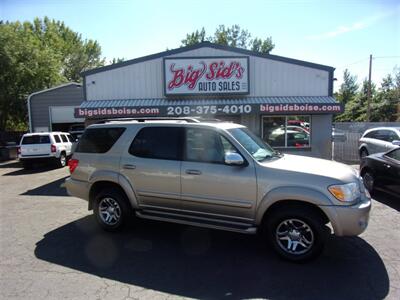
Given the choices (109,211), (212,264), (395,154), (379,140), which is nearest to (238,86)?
(379,140)

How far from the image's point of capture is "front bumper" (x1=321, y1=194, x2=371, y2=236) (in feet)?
13.2

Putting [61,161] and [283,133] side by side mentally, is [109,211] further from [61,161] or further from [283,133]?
[61,161]

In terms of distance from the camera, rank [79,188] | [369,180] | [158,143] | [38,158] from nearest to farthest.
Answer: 1. [158,143]
2. [79,188]
3. [369,180]
4. [38,158]

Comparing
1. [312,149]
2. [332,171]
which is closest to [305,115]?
[312,149]

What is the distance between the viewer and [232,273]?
4000 millimetres

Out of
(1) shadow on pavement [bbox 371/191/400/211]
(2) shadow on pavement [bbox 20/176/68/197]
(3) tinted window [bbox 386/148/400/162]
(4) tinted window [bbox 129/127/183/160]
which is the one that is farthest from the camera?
(2) shadow on pavement [bbox 20/176/68/197]

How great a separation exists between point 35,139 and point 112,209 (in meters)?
11.2

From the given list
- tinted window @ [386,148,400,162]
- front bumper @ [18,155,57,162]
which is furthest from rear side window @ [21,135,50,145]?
tinted window @ [386,148,400,162]

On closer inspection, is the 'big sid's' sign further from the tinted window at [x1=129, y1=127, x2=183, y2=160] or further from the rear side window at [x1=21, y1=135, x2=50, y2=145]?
the tinted window at [x1=129, y1=127, x2=183, y2=160]

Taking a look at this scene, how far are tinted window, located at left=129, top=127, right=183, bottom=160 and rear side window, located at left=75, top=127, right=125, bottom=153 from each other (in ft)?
1.48

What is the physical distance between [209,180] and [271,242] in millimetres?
1240

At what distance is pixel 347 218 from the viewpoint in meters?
4.02

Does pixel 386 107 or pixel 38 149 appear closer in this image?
pixel 38 149

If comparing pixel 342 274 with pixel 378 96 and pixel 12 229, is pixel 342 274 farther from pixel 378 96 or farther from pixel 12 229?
pixel 378 96
